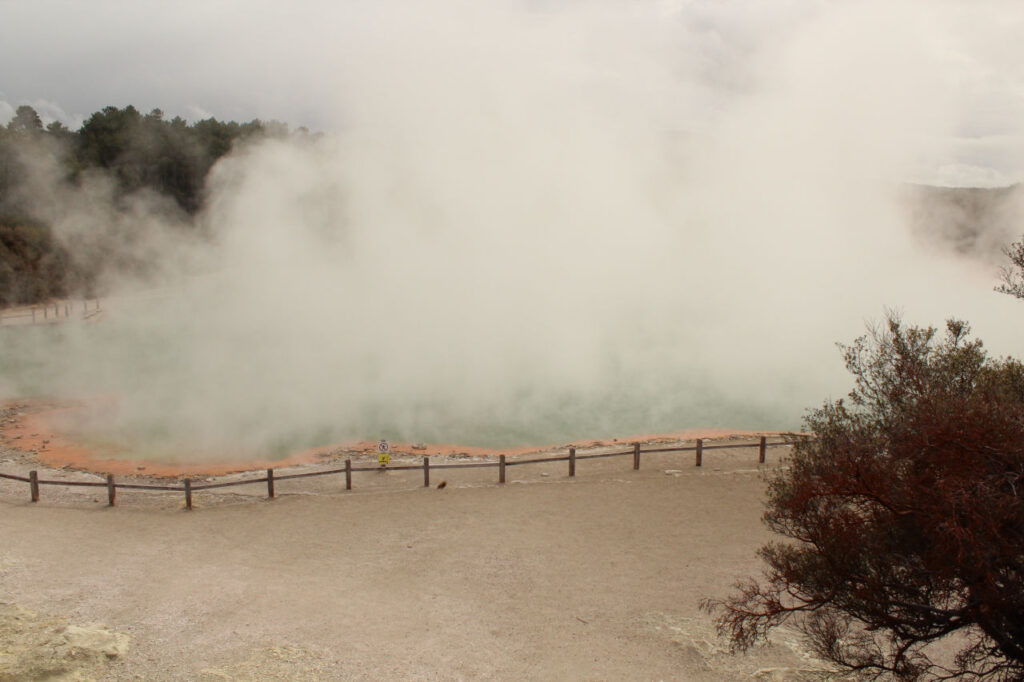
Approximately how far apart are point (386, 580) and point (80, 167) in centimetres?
3635

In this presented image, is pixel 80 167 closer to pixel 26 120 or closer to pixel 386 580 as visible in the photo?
pixel 26 120

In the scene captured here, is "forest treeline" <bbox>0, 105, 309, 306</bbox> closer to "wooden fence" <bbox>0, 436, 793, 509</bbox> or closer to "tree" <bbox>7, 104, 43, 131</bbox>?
"tree" <bbox>7, 104, 43, 131</bbox>

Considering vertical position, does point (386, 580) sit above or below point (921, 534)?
below

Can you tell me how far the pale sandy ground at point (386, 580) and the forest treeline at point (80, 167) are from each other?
21.0 m

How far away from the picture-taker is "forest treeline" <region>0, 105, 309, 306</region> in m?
28.3

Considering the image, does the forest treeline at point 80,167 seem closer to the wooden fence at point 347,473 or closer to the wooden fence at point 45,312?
the wooden fence at point 45,312

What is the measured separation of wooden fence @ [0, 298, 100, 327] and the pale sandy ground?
17.8 meters

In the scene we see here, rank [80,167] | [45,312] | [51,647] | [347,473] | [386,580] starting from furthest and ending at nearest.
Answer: [80,167], [45,312], [347,473], [386,580], [51,647]

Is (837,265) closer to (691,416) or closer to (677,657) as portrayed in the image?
(691,416)

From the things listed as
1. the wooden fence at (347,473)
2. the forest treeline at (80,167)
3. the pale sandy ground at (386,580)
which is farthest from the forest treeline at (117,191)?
the pale sandy ground at (386,580)

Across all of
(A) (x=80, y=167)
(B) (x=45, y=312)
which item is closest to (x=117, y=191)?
(A) (x=80, y=167)

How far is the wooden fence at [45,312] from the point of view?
23.9 m

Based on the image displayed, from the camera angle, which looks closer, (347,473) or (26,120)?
(347,473)

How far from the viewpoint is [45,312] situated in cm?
2480
